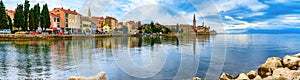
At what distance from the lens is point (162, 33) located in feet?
540

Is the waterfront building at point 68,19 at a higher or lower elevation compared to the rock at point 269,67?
higher

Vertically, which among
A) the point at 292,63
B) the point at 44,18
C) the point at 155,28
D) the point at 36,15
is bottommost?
the point at 292,63

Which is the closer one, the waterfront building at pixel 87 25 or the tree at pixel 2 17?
the tree at pixel 2 17

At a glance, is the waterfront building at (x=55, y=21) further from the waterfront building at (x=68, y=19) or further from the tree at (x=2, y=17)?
the tree at (x=2, y=17)

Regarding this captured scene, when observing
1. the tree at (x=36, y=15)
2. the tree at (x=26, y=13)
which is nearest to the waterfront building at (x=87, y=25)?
the tree at (x=36, y=15)

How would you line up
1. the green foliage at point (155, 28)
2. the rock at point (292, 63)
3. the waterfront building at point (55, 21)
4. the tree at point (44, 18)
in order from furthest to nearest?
the green foliage at point (155, 28) → the waterfront building at point (55, 21) → the tree at point (44, 18) → the rock at point (292, 63)

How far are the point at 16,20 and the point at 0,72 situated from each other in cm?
5599

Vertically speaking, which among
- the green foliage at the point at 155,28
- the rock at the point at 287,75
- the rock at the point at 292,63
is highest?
the green foliage at the point at 155,28

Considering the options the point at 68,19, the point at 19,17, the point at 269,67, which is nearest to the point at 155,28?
the point at 68,19

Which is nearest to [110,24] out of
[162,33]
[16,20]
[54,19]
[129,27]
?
[129,27]

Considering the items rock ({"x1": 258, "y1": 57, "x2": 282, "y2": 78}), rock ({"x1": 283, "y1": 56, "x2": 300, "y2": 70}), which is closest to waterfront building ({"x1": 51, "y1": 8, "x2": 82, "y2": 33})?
rock ({"x1": 258, "y1": 57, "x2": 282, "y2": 78})

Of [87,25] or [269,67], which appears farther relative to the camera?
[87,25]

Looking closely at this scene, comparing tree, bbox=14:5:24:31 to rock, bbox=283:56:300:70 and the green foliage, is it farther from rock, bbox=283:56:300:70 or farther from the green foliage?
the green foliage

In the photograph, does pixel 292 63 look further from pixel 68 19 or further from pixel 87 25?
pixel 87 25
